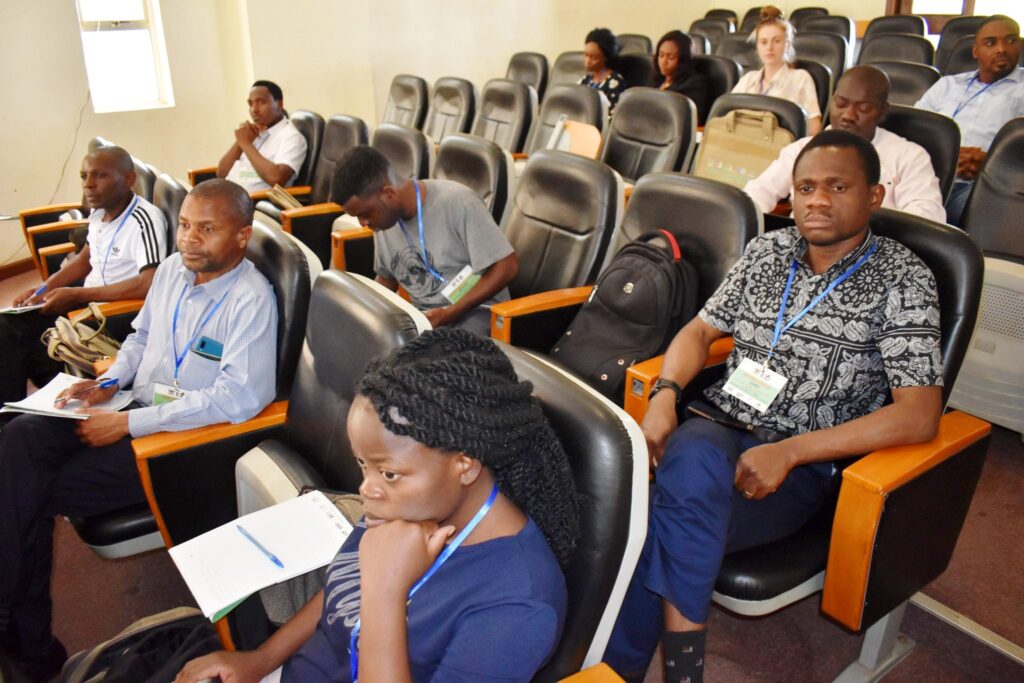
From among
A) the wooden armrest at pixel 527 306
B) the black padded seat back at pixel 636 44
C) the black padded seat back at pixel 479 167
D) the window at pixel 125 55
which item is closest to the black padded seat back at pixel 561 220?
the wooden armrest at pixel 527 306

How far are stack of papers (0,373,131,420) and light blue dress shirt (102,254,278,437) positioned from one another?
5 centimetres

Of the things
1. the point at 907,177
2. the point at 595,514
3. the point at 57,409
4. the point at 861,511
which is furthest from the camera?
the point at 907,177

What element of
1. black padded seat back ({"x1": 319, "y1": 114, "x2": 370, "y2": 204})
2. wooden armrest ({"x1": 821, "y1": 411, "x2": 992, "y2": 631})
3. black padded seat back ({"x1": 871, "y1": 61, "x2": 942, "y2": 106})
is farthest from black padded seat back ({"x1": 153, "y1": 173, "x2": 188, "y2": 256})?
black padded seat back ({"x1": 871, "y1": 61, "x2": 942, "y2": 106})

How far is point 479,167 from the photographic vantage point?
3033 mm

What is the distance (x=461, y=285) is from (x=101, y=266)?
1.26 metres

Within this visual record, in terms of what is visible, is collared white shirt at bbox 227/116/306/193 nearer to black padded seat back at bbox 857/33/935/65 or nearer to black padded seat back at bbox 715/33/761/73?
black padded seat back at bbox 715/33/761/73

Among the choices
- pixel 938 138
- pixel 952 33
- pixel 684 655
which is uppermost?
pixel 952 33

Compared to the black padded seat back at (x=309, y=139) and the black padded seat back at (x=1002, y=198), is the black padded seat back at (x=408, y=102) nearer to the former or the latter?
the black padded seat back at (x=309, y=139)

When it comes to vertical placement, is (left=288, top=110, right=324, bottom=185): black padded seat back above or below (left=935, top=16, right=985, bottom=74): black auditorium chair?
below

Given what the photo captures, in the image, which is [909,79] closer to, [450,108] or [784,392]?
[450,108]

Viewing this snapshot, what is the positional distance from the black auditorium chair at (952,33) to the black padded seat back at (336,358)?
18.2 feet

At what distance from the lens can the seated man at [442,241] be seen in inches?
94.1

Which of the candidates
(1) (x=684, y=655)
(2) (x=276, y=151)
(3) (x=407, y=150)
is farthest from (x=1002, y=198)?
(2) (x=276, y=151)

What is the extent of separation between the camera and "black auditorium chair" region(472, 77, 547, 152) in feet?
15.0
